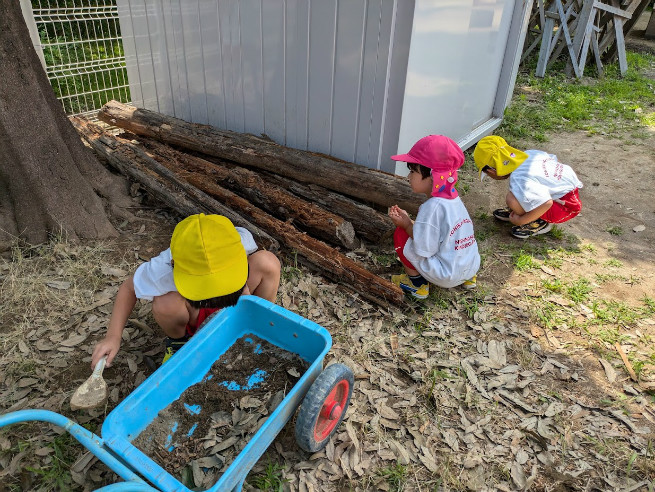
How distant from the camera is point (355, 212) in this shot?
12.2ft

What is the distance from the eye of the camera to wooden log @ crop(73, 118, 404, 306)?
316 centimetres

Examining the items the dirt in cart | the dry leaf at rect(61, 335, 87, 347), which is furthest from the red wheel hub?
the dry leaf at rect(61, 335, 87, 347)

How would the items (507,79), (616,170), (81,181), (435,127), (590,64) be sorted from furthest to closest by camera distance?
(590,64), (507,79), (616,170), (435,127), (81,181)

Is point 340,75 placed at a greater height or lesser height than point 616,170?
greater

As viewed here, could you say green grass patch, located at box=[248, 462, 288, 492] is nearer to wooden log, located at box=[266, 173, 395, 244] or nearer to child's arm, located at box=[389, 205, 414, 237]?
child's arm, located at box=[389, 205, 414, 237]

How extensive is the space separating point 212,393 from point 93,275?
4.76 ft

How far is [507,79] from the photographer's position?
20.1 feet

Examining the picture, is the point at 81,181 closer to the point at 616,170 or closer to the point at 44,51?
the point at 44,51

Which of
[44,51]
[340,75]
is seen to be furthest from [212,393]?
[44,51]

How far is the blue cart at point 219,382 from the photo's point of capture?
1640mm

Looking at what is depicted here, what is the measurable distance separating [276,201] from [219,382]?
1.74 meters

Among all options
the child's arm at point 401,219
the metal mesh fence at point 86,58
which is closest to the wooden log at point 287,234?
the child's arm at point 401,219

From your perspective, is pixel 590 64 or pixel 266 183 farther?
pixel 590 64

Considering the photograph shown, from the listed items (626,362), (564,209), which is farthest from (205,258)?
(564,209)
